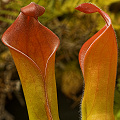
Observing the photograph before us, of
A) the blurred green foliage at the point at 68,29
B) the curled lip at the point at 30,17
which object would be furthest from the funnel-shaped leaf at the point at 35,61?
the blurred green foliage at the point at 68,29

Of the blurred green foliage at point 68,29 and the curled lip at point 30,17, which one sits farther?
the blurred green foliage at point 68,29

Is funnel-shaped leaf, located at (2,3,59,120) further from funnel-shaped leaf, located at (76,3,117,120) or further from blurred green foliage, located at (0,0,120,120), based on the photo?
blurred green foliage, located at (0,0,120,120)

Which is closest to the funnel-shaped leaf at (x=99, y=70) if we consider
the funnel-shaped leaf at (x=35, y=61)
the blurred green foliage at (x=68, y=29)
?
the funnel-shaped leaf at (x=35, y=61)

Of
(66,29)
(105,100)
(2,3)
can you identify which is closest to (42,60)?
(105,100)

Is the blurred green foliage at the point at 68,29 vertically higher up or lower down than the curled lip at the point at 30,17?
lower down

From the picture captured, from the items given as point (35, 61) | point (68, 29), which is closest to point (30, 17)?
point (35, 61)

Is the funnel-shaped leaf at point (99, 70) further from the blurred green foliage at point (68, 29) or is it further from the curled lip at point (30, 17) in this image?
the blurred green foliage at point (68, 29)

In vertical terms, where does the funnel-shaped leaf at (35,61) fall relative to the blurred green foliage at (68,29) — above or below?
above

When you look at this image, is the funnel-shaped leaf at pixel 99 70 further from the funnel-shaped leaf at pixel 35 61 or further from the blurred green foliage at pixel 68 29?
the blurred green foliage at pixel 68 29
